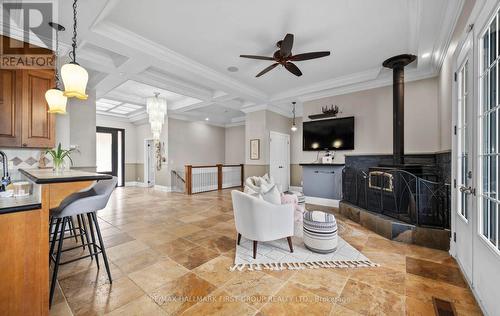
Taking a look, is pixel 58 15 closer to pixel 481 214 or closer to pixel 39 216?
pixel 39 216

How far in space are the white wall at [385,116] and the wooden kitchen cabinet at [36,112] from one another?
5.28 m

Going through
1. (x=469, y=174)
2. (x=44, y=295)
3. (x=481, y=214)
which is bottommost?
(x=44, y=295)

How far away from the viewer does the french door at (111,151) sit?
7754mm

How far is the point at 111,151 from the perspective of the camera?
808 centimetres

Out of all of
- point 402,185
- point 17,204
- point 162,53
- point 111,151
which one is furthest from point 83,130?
point 402,185

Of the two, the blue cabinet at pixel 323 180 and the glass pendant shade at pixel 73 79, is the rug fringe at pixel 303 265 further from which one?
the blue cabinet at pixel 323 180

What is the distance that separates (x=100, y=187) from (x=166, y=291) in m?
1.34

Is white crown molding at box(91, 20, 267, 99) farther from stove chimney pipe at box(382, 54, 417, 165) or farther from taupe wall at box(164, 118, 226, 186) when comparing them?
taupe wall at box(164, 118, 226, 186)

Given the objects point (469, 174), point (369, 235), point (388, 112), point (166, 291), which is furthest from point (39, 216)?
point (388, 112)

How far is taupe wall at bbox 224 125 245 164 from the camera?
904 cm

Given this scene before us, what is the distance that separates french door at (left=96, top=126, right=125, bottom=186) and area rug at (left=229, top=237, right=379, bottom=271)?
7.64m

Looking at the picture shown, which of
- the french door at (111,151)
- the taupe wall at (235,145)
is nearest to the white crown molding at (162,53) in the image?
the taupe wall at (235,145)

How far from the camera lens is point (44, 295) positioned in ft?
4.42

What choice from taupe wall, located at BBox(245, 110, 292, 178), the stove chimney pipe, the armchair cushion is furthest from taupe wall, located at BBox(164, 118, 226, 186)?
the stove chimney pipe
